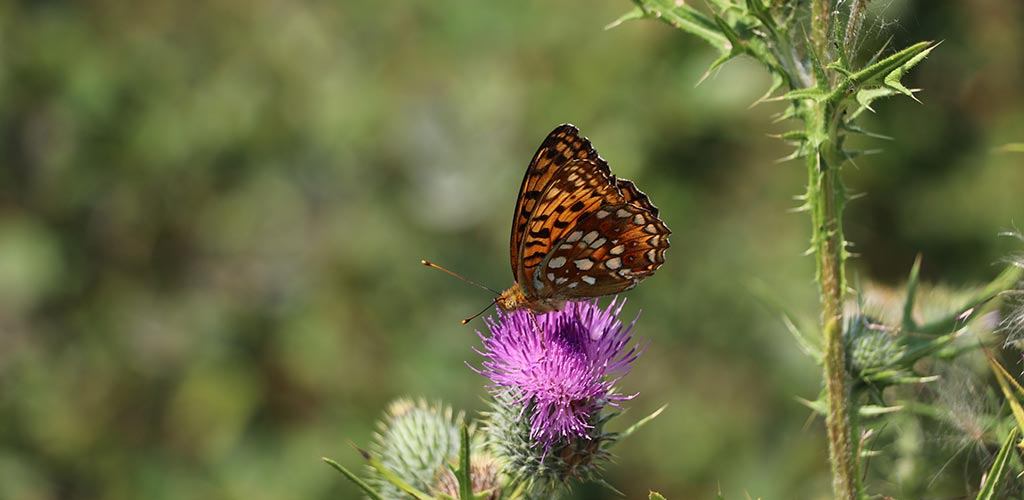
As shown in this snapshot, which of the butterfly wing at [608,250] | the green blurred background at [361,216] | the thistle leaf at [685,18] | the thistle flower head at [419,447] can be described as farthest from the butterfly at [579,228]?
the green blurred background at [361,216]

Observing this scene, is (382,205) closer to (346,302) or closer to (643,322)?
(346,302)

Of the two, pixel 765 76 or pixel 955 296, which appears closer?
pixel 955 296

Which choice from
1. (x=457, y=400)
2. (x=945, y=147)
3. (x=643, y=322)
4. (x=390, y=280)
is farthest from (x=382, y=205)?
(x=945, y=147)

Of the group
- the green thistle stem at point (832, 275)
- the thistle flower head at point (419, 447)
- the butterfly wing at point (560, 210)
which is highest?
the butterfly wing at point (560, 210)

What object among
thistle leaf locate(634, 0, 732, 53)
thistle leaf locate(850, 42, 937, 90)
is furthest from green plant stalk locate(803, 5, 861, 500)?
thistle leaf locate(634, 0, 732, 53)

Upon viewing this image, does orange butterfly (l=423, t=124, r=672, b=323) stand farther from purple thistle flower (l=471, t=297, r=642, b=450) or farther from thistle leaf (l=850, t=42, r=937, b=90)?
thistle leaf (l=850, t=42, r=937, b=90)

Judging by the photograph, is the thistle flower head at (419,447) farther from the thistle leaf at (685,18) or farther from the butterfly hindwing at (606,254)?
the thistle leaf at (685,18)

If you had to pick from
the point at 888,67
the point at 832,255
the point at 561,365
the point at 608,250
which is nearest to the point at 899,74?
the point at 888,67
